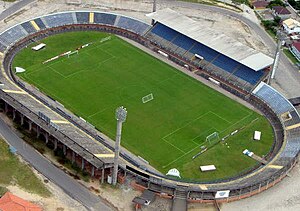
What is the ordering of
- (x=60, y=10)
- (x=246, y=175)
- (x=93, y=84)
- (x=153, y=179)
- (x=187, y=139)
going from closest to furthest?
(x=153, y=179), (x=246, y=175), (x=187, y=139), (x=93, y=84), (x=60, y=10)

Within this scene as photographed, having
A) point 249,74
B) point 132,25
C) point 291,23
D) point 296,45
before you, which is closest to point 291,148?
point 249,74

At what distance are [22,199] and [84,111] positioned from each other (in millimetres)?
31652

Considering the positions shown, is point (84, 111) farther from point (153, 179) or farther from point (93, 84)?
point (153, 179)

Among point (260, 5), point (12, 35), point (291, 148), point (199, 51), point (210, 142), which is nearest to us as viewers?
point (291, 148)

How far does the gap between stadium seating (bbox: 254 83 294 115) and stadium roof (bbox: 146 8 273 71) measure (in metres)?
5.20

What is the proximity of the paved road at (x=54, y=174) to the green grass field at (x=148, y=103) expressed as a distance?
14.5m

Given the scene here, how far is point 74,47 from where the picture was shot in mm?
137000

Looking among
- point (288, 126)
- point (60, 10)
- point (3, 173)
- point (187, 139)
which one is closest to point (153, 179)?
point (187, 139)

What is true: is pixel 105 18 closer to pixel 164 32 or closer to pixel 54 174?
pixel 164 32

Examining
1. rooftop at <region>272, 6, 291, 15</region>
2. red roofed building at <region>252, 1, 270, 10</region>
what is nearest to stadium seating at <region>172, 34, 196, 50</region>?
rooftop at <region>272, 6, 291, 15</region>

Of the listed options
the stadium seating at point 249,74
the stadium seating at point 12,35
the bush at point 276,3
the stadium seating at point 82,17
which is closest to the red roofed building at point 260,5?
the bush at point 276,3

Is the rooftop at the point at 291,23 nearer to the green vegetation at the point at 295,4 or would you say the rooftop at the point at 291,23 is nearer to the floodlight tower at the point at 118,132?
the green vegetation at the point at 295,4

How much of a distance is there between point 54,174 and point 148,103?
102 feet

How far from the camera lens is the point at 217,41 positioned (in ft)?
429
